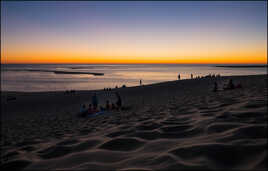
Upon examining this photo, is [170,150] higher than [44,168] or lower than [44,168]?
higher

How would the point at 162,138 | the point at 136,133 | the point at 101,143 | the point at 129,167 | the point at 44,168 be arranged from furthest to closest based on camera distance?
the point at 136,133, the point at 101,143, the point at 162,138, the point at 44,168, the point at 129,167

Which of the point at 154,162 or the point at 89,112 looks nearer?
the point at 154,162

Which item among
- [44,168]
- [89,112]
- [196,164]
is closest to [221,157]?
[196,164]

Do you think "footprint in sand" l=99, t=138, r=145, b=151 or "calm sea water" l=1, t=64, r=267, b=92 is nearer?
"footprint in sand" l=99, t=138, r=145, b=151

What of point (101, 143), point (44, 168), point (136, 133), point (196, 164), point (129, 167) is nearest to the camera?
point (196, 164)

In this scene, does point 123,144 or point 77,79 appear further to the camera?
point 77,79

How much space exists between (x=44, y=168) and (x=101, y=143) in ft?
2.76

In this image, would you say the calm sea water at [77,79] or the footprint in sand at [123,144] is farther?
the calm sea water at [77,79]

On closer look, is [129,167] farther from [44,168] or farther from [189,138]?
[44,168]

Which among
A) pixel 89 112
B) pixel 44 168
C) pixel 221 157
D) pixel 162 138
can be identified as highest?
pixel 221 157

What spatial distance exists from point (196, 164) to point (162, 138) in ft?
3.21

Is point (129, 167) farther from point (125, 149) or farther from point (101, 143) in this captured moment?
point (101, 143)

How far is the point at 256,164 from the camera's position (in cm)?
139

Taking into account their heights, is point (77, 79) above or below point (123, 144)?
below
